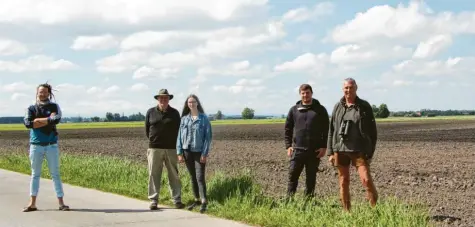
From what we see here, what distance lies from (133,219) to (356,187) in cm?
532

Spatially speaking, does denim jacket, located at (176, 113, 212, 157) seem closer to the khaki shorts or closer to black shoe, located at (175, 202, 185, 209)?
black shoe, located at (175, 202, 185, 209)

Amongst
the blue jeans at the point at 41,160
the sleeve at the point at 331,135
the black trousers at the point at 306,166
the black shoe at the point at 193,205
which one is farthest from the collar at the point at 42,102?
the sleeve at the point at 331,135

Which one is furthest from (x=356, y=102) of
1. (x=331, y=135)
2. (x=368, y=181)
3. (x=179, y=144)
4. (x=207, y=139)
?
(x=179, y=144)

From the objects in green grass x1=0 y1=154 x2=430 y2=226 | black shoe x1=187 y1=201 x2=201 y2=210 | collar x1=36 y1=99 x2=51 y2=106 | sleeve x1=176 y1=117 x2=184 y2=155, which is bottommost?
black shoe x1=187 y1=201 x2=201 y2=210

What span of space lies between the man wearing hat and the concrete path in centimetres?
42

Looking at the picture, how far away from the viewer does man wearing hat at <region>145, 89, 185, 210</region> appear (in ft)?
29.7

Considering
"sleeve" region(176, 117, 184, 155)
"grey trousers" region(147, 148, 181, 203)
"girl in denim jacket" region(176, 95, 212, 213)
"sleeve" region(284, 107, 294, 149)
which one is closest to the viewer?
"sleeve" region(284, 107, 294, 149)

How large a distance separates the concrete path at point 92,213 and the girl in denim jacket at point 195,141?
60cm

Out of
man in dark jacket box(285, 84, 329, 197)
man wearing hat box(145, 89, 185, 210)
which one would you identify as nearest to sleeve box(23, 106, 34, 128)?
man wearing hat box(145, 89, 185, 210)

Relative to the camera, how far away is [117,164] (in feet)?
44.1

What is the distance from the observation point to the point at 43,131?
862 centimetres

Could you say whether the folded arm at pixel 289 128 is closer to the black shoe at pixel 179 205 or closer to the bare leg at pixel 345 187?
the bare leg at pixel 345 187

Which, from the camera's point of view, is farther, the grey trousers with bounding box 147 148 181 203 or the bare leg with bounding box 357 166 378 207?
the grey trousers with bounding box 147 148 181 203

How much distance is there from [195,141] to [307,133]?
1.65 metres
